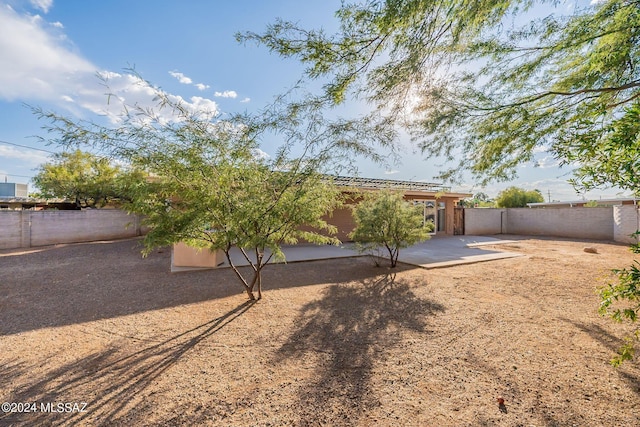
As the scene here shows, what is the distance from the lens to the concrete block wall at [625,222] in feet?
41.8

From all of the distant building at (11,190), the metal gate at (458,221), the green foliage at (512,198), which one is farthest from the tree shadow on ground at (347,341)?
the distant building at (11,190)

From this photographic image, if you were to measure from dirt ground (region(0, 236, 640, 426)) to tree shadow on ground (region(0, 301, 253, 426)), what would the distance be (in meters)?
0.01

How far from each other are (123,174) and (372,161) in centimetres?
401

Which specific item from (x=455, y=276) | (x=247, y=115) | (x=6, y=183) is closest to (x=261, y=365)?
(x=247, y=115)

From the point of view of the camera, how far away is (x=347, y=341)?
3.56m

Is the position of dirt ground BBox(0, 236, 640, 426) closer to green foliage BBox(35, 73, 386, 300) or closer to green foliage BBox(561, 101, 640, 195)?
green foliage BBox(35, 73, 386, 300)

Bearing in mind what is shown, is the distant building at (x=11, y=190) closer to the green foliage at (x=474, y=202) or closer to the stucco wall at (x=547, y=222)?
the stucco wall at (x=547, y=222)

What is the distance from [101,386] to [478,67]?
23.0 feet

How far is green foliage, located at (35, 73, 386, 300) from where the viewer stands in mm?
3617

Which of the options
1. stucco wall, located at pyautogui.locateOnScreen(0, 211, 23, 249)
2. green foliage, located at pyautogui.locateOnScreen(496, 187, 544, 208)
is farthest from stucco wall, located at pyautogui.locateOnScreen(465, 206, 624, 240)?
stucco wall, located at pyautogui.locateOnScreen(0, 211, 23, 249)

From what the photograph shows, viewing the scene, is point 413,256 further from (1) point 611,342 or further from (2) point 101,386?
(2) point 101,386

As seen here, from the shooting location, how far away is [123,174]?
375 centimetres

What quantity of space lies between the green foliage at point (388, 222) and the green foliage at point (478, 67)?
2006 mm

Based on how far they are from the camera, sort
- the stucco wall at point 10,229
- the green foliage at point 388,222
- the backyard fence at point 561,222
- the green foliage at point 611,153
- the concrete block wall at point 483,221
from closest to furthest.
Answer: the green foliage at point 611,153 → the green foliage at point 388,222 → the stucco wall at point 10,229 → the backyard fence at point 561,222 → the concrete block wall at point 483,221
